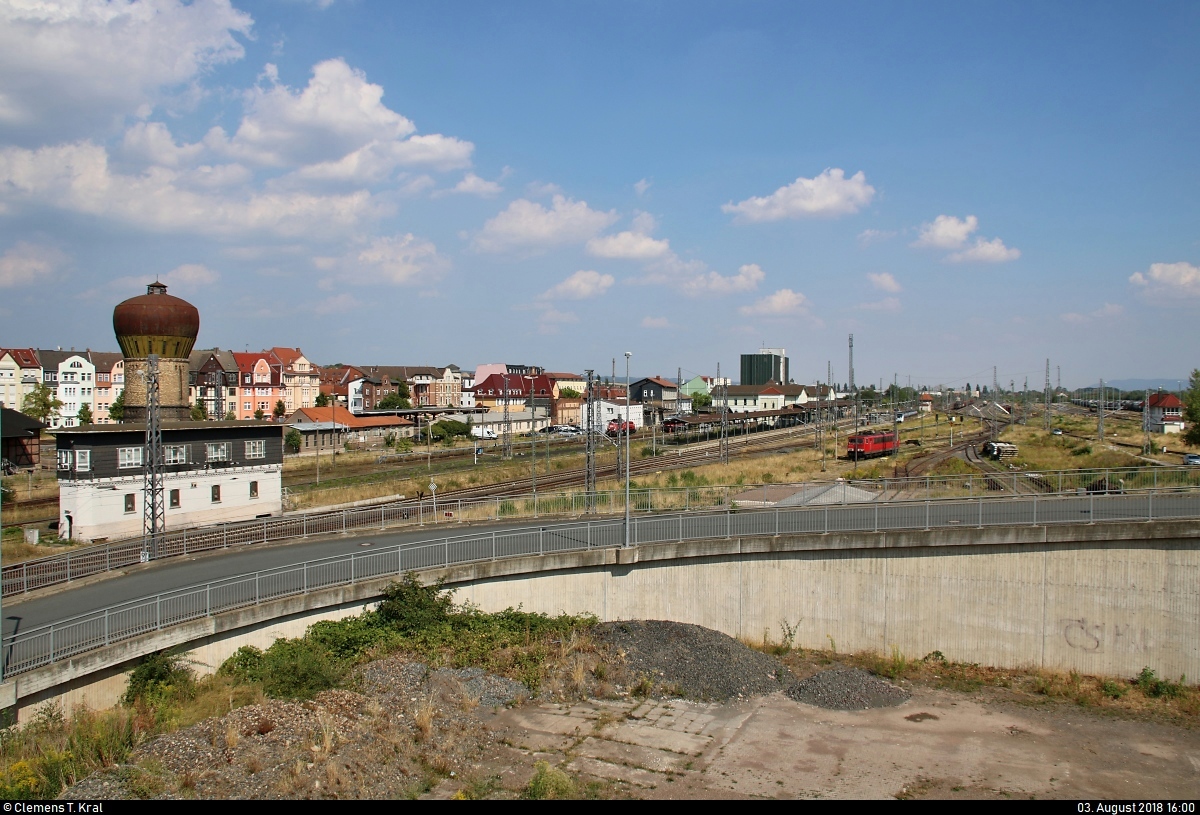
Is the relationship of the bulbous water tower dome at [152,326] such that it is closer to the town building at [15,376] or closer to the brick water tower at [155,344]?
the brick water tower at [155,344]

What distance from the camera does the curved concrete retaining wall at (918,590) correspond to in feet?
69.8

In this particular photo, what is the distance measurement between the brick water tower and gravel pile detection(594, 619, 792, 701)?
1084 inches

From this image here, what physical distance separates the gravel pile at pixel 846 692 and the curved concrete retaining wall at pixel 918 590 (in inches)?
111

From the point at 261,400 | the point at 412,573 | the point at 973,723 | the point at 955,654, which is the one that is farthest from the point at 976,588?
the point at 261,400

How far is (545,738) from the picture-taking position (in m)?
16.2

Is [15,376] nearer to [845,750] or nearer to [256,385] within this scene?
[256,385]

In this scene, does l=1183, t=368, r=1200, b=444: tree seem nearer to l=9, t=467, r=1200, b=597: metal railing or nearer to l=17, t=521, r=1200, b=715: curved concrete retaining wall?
l=9, t=467, r=1200, b=597: metal railing

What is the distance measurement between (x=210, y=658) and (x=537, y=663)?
768 centimetres

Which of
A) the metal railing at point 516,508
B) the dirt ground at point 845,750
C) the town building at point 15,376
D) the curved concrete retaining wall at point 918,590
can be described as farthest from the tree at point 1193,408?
the town building at point 15,376

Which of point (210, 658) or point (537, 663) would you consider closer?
point (210, 658)

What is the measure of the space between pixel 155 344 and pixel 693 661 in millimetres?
32612
